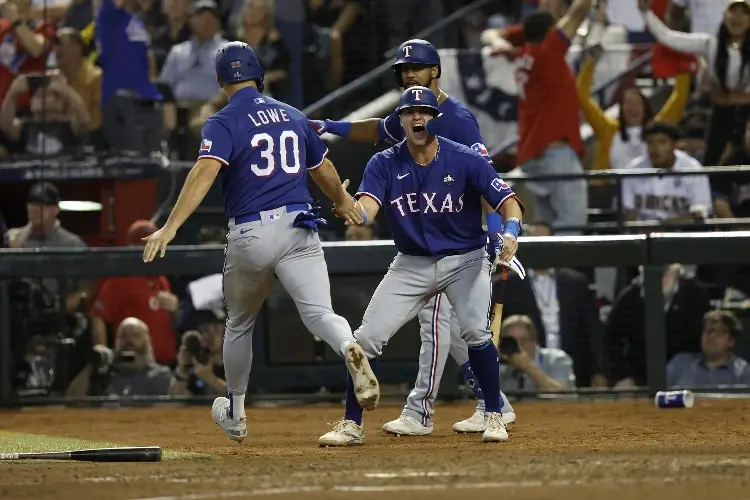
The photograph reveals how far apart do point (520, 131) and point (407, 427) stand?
452 cm

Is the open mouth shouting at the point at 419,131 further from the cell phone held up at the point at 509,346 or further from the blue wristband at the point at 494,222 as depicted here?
the cell phone held up at the point at 509,346

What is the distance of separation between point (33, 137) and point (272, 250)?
20.7 ft

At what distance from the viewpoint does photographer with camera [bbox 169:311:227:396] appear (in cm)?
1114

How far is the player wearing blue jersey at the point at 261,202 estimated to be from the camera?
739 centimetres

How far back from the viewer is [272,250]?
24.3ft

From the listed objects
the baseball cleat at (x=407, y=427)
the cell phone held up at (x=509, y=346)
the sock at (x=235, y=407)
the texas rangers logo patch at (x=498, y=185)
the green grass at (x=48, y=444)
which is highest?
the texas rangers logo patch at (x=498, y=185)

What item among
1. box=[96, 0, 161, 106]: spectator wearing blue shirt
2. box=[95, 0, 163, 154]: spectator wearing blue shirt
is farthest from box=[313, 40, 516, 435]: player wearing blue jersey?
box=[96, 0, 161, 106]: spectator wearing blue shirt

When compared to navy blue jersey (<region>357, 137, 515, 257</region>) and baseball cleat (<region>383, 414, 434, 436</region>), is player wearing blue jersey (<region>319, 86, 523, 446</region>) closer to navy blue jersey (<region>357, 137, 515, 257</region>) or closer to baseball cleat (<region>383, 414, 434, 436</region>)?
navy blue jersey (<region>357, 137, 515, 257</region>)

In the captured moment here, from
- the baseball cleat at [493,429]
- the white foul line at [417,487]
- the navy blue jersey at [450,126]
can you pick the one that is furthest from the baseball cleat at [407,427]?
the white foul line at [417,487]

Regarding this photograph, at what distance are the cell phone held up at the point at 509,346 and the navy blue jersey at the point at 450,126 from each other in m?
2.64

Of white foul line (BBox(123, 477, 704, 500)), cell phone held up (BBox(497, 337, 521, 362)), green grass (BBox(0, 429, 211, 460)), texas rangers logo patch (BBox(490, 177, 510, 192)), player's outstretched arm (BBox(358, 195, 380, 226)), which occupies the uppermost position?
texas rangers logo patch (BBox(490, 177, 510, 192))

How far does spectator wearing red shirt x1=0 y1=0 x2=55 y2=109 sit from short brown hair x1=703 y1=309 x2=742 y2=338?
6376 millimetres

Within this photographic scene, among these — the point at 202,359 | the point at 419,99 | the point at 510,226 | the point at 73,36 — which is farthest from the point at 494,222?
the point at 73,36

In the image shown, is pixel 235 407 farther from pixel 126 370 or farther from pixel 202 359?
pixel 126 370
